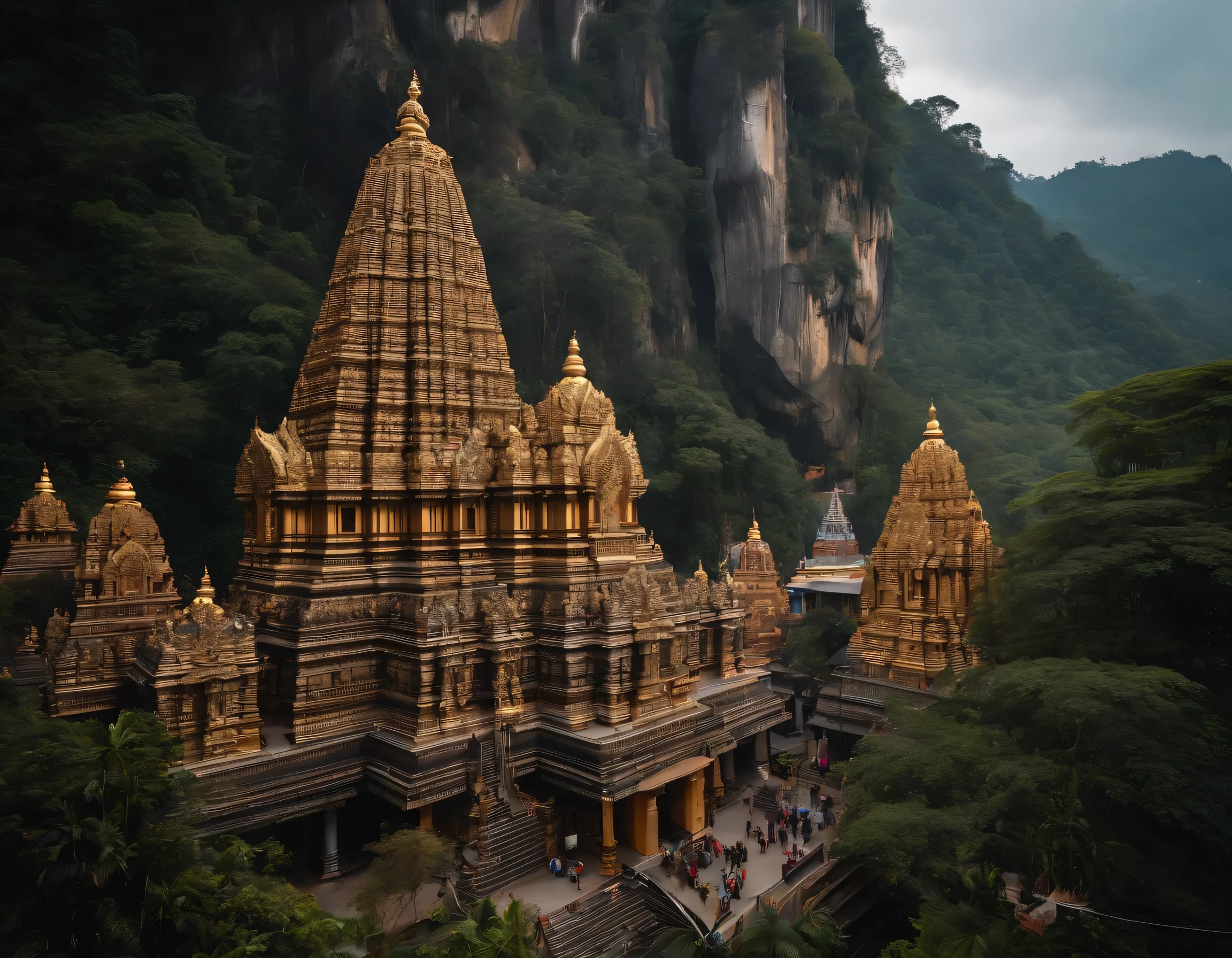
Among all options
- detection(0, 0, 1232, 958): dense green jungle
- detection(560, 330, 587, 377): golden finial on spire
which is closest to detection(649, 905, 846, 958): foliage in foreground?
detection(0, 0, 1232, 958): dense green jungle

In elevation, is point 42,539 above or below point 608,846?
above

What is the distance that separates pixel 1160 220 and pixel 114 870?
11216 cm

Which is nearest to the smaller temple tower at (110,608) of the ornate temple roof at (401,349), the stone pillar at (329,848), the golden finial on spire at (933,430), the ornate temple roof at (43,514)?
the ornate temple roof at (401,349)

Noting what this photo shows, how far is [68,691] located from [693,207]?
38388 millimetres

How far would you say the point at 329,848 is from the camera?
1216 cm

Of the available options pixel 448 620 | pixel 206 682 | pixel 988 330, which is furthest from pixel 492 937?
pixel 988 330

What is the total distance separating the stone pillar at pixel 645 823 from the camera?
42.4 ft

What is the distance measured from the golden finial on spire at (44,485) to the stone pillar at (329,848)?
1318 cm

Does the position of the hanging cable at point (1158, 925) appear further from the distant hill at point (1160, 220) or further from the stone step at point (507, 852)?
the distant hill at point (1160, 220)

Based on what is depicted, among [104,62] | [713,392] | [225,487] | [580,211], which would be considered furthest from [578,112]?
[225,487]

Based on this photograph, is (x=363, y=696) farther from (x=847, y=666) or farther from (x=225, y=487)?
(x=225, y=487)

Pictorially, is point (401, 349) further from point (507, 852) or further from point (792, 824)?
point (792, 824)

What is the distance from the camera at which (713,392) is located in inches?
1630

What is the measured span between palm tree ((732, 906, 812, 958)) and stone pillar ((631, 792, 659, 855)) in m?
3.30
